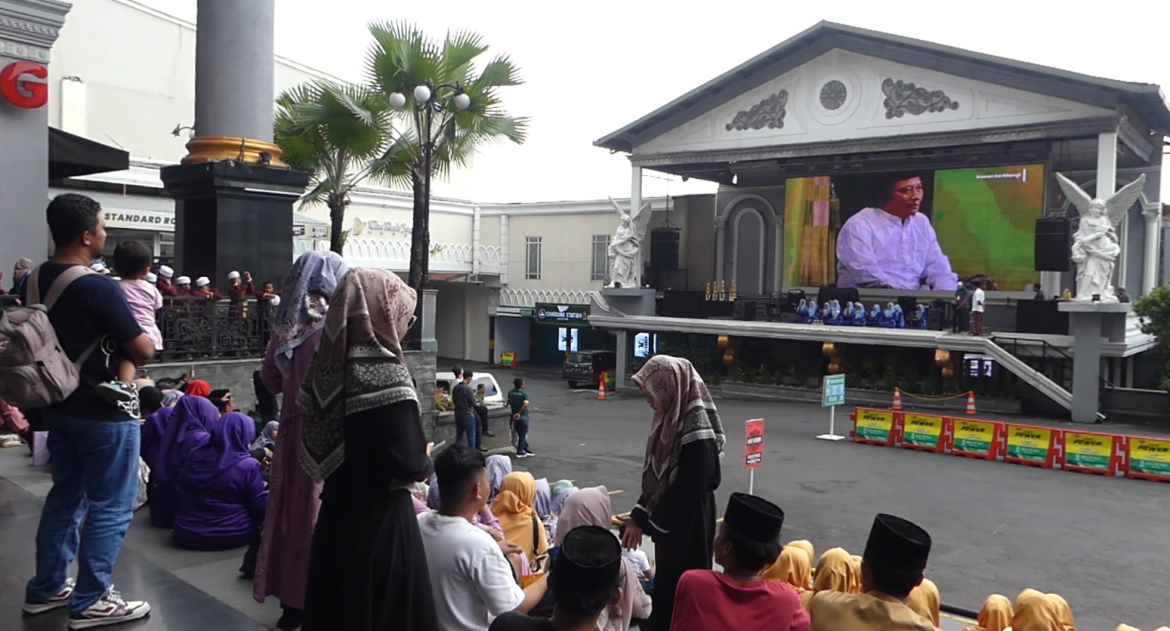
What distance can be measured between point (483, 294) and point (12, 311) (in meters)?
35.5

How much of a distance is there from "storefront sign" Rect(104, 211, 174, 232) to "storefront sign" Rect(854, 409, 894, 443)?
1650cm

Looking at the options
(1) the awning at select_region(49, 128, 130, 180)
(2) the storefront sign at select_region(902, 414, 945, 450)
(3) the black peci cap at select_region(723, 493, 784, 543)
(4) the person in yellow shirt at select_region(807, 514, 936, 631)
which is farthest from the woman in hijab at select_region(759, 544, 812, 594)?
(2) the storefront sign at select_region(902, 414, 945, 450)

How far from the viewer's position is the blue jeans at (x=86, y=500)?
3.94 m

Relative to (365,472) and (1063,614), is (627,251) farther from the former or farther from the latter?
(365,472)

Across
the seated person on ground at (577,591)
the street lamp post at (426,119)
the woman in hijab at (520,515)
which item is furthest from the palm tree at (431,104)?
the seated person on ground at (577,591)

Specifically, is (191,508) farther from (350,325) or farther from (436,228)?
(436,228)

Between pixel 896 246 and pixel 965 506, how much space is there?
1599 centimetres

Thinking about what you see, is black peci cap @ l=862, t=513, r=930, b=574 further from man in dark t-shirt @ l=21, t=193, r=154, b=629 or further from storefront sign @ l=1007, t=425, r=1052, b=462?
storefront sign @ l=1007, t=425, r=1052, b=462

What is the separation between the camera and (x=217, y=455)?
5621 mm

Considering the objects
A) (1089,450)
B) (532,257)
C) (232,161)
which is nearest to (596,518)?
(232,161)

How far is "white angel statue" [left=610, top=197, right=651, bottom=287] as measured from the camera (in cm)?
3030

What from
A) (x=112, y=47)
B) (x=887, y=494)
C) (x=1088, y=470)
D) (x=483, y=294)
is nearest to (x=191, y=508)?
(x=887, y=494)

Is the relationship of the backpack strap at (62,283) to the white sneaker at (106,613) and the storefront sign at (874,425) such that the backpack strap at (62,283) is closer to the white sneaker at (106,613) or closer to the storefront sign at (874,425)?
the white sneaker at (106,613)

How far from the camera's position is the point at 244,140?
1068 centimetres
